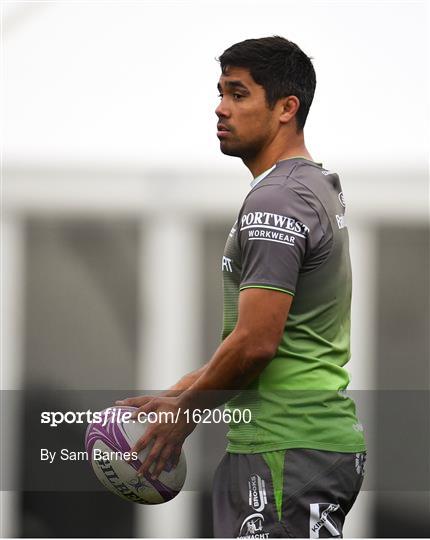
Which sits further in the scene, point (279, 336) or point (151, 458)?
point (151, 458)

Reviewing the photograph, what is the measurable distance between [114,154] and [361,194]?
4.48 ft

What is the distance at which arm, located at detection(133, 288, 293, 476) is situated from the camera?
3.62 meters

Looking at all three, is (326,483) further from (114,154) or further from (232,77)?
(114,154)

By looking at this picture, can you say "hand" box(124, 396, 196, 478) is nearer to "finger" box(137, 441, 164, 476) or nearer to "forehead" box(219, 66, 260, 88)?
"finger" box(137, 441, 164, 476)

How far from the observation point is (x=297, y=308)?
12.3 ft

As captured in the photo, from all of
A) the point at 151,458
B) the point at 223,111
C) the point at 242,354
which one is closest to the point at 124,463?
the point at 151,458

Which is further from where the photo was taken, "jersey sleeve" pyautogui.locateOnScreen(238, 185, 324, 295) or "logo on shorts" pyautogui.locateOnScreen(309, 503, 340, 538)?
"logo on shorts" pyautogui.locateOnScreen(309, 503, 340, 538)

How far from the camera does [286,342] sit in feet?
12.3

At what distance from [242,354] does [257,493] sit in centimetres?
43

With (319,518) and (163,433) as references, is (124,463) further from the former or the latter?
(319,518)

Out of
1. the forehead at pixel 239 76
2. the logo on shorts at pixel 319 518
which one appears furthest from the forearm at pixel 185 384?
the forehead at pixel 239 76

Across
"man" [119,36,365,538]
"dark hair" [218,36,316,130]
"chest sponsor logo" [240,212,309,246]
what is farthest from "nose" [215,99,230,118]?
"chest sponsor logo" [240,212,309,246]

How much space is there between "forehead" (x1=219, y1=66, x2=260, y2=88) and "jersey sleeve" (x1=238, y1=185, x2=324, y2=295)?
1.12 ft

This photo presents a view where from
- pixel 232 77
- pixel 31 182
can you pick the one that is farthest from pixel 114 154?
pixel 232 77
